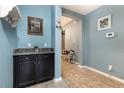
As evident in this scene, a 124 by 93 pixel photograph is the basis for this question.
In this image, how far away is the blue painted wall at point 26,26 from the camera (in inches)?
116

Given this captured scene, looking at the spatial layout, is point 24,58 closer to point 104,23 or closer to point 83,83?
point 83,83

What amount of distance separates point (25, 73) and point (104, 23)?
2.97 m

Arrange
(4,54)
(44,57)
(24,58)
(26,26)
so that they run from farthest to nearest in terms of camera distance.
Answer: (26,26) < (44,57) < (24,58) < (4,54)

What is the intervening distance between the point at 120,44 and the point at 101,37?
35.2 inches

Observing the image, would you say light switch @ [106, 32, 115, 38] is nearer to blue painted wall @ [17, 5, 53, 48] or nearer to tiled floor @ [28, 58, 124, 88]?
tiled floor @ [28, 58, 124, 88]

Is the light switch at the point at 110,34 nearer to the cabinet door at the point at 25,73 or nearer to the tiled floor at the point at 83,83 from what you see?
the tiled floor at the point at 83,83

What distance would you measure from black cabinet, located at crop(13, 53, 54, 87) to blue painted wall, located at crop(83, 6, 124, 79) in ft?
6.17

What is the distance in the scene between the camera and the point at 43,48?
321 cm

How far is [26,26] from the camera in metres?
3.04

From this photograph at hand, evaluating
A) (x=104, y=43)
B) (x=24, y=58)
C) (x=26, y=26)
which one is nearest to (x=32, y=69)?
(x=24, y=58)

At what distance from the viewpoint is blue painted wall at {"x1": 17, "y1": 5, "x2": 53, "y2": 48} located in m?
2.96
